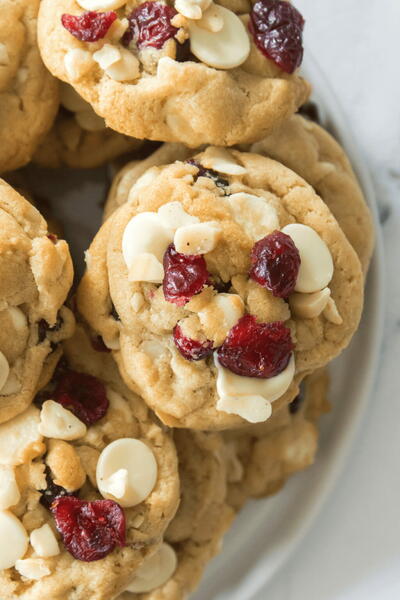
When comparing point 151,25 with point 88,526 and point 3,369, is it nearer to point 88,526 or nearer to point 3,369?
point 3,369

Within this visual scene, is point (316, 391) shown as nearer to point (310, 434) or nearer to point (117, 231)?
point (310, 434)

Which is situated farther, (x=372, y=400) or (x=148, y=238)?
(x=372, y=400)

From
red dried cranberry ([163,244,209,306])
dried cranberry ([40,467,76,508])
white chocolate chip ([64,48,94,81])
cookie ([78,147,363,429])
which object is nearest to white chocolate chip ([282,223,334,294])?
cookie ([78,147,363,429])

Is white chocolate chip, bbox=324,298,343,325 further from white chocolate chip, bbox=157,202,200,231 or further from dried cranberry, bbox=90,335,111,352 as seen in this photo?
dried cranberry, bbox=90,335,111,352

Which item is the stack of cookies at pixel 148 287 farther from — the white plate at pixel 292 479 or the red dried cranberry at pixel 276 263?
the white plate at pixel 292 479

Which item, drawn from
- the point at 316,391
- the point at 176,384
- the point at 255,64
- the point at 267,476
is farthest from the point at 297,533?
the point at 255,64

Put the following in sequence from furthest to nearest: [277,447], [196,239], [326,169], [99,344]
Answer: [277,447] → [326,169] → [99,344] → [196,239]

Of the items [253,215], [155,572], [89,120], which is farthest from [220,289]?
[155,572]

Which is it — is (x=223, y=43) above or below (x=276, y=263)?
above
